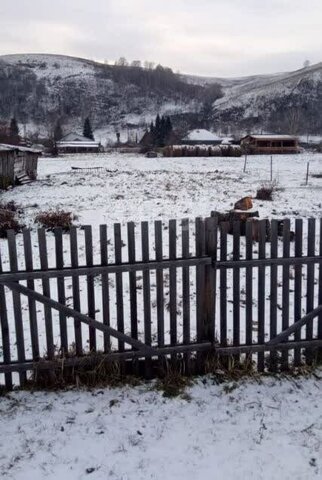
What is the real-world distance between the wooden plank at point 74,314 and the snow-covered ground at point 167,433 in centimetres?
47

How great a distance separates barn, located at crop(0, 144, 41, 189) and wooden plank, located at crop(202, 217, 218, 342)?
21535 millimetres

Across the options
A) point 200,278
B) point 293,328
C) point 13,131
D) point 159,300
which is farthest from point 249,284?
point 13,131

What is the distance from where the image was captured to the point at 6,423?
165 inches

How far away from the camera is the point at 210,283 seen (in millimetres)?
4980

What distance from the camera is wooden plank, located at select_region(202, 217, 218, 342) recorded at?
4.87 meters

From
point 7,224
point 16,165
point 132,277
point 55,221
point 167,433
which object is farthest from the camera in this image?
point 16,165

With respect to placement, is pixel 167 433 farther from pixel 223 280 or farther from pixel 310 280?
pixel 310 280

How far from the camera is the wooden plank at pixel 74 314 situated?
181 inches

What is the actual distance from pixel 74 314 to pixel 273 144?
77.5 m

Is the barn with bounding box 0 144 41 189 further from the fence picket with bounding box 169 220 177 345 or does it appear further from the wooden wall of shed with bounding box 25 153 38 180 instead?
the fence picket with bounding box 169 220 177 345

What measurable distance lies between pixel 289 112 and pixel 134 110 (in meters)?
69.0

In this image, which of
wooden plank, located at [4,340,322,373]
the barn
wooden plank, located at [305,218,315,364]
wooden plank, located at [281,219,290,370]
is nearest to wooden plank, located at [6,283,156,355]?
wooden plank, located at [4,340,322,373]

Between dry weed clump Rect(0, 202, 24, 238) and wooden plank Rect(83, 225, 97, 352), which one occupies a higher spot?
wooden plank Rect(83, 225, 97, 352)

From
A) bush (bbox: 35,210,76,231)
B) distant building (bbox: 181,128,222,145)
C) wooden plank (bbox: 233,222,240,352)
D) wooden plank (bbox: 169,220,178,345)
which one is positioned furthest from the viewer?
distant building (bbox: 181,128,222,145)
